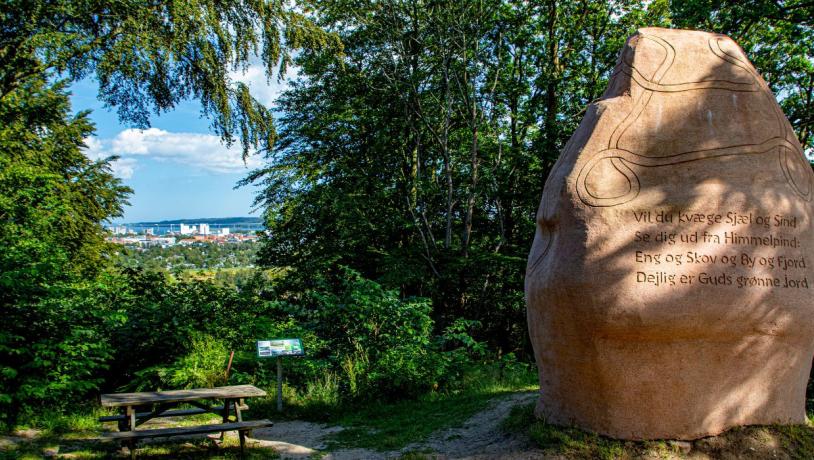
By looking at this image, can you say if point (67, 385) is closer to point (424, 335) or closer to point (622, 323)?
point (424, 335)

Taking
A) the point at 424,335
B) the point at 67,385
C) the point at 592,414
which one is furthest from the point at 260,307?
the point at 592,414

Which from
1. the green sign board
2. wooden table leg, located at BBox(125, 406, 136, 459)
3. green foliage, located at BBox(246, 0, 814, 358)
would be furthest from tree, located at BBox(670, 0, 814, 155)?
wooden table leg, located at BBox(125, 406, 136, 459)

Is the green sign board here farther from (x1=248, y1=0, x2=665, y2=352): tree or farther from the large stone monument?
(x1=248, y1=0, x2=665, y2=352): tree

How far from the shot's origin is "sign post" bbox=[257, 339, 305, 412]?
26.1ft

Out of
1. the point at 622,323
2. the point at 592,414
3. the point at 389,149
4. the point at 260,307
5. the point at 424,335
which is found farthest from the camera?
the point at 389,149

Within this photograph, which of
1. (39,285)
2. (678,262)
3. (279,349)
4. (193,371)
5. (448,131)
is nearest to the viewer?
(678,262)

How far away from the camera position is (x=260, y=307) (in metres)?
10.9

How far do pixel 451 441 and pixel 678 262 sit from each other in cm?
304

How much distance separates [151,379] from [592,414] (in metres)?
6.71

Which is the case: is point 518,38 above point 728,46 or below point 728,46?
above

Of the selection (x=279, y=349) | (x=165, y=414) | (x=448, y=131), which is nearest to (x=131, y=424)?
(x=165, y=414)

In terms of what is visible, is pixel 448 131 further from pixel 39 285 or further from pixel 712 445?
pixel 712 445

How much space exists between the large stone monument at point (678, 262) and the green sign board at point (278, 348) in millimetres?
3827

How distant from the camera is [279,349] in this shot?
806 cm
